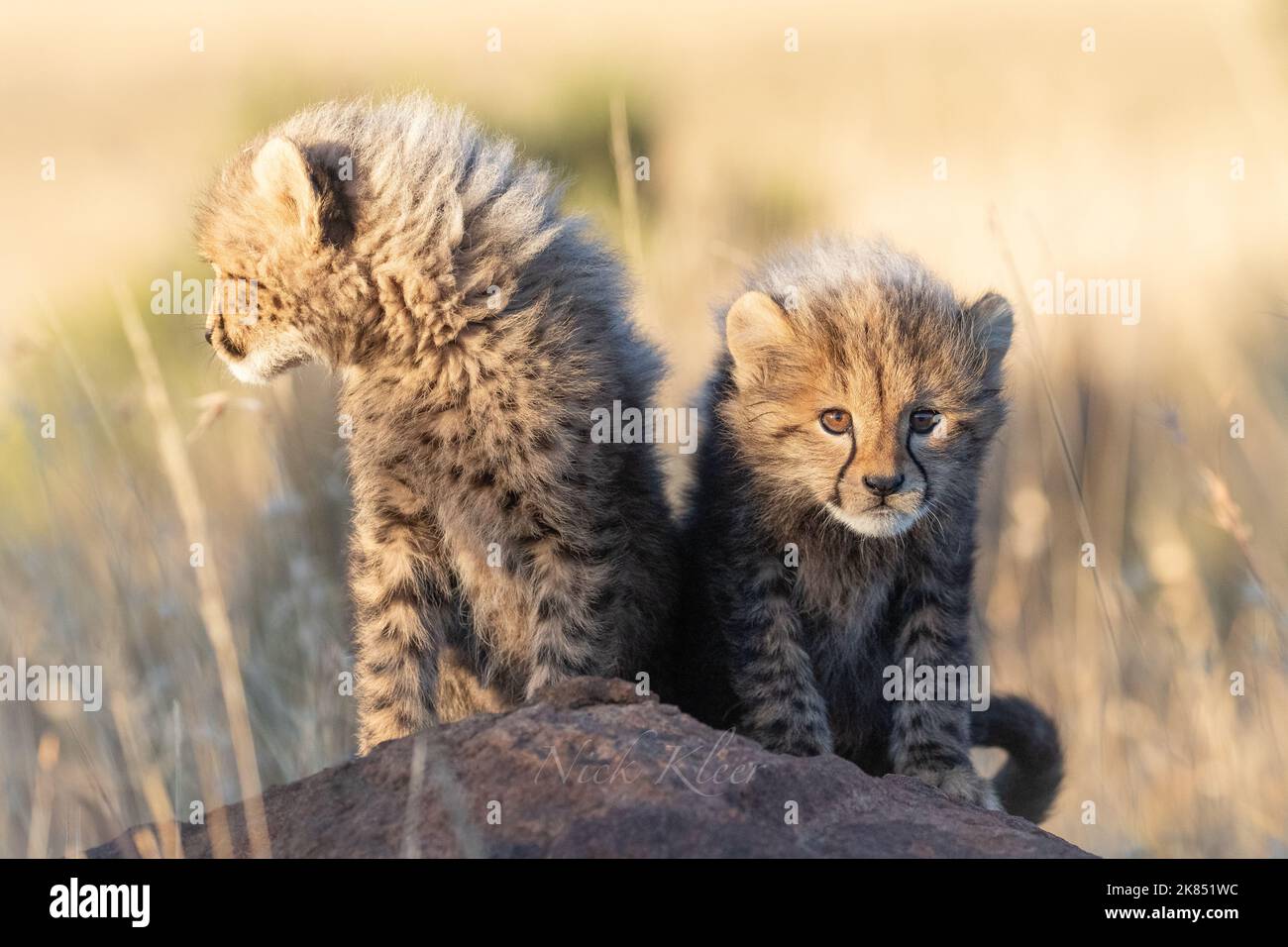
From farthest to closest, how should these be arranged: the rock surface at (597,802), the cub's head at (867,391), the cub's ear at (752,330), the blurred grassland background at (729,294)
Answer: the blurred grassland background at (729,294), the cub's ear at (752,330), the cub's head at (867,391), the rock surface at (597,802)

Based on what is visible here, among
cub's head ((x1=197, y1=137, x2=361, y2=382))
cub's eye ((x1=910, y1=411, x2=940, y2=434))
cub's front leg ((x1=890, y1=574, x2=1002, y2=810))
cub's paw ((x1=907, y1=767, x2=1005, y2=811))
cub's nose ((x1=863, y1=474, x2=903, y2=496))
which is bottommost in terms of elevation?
cub's paw ((x1=907, y1=767, x2=1005, y2=811))

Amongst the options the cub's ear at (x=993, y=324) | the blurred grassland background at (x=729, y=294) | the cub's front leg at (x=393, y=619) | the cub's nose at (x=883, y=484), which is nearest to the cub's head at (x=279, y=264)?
the blurred grassland background at (x=729, y=294)

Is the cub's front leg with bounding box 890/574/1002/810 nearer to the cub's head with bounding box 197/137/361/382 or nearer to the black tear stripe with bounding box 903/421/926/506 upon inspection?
the black tear stripe with bounding box 903/421/926/506

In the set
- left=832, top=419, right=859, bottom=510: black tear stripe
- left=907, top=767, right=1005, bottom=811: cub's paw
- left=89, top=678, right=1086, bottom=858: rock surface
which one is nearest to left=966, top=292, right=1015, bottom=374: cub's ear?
left=832, top=419, right=859, bottom=510: black tear stripe

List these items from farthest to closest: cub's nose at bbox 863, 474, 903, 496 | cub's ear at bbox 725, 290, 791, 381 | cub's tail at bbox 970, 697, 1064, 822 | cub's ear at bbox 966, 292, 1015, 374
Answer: cub's tail at bbox 970, 697, 1064, 822 < cub's ear at bbox 966, 292, 1015, 374 < cub's ear at bbox 725, 290, 791, 381 < cub's nose at bbox 863, 474, 903, 496

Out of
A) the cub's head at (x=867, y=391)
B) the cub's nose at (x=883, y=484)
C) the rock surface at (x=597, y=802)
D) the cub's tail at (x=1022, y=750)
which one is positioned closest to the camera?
the rock surface at (x=597, y=802)

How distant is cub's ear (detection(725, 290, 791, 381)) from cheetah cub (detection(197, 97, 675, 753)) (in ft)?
1.00

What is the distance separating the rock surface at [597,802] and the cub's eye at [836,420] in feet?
4.04

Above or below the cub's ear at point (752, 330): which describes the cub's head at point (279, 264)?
above

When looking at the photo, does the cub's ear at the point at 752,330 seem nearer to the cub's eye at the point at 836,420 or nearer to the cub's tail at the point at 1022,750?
the cub's eye at the point at 836,420

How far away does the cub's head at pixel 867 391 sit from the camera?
439 cm

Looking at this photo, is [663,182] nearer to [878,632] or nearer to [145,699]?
[145,699]

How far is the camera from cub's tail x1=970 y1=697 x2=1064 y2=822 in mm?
5258

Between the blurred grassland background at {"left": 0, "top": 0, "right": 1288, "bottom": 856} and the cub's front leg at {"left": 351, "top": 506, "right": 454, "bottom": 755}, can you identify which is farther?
the blurred grassland background at {"left": 0, "top": 0, "right": 1288, "bottom": 856}
